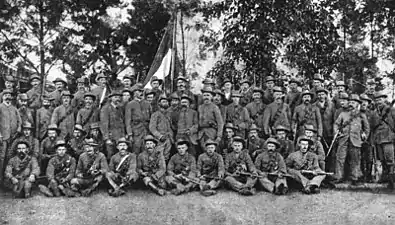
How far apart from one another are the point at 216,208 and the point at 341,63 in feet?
19.7

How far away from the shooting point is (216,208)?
921 cm

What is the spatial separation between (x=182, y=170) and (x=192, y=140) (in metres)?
0.68

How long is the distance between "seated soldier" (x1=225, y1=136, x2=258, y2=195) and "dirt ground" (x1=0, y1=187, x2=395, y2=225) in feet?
0.61

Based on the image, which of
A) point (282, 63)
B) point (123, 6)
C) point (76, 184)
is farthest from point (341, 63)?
point (123, 6)

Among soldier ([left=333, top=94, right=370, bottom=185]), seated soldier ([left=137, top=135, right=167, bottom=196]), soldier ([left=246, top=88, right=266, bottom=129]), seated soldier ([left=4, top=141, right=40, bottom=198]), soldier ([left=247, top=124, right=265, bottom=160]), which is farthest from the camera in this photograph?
soldier ([left=246, top=88, right=266, bottom=129])

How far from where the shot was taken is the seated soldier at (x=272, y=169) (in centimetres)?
965

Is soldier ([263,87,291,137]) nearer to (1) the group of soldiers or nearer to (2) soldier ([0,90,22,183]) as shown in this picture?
(1) the group of soldiers

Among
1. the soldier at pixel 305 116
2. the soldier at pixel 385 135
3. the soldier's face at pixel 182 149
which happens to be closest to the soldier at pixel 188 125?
the soldier's face at pixel 182 149

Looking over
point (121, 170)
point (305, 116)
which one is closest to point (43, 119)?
point (121, 170)

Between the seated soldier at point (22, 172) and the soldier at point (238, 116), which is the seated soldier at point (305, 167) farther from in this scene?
the seated soldier at point (22, 172)

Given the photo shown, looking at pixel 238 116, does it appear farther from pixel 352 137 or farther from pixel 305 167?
pixel 352 137

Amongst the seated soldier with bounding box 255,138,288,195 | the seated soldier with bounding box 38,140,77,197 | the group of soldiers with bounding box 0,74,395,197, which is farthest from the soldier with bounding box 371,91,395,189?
the seated soldier with bounding box 38,140,77,197

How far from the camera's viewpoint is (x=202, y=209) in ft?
30.1

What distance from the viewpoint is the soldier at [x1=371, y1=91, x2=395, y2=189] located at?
1035 centimetres
